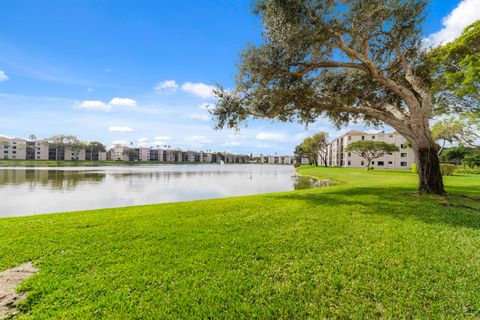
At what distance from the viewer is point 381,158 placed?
2672 inches

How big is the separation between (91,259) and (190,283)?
2082 millimetres

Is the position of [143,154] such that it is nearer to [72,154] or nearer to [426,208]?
[72,154]

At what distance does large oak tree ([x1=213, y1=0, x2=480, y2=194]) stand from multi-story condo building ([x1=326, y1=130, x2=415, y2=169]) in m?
55.9

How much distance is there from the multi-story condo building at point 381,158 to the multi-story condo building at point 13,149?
13267 cm

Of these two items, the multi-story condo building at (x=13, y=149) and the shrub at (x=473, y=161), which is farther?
the multi-story condo building at (x=13, y=149)

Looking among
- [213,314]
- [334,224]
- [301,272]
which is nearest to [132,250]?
[213,314]

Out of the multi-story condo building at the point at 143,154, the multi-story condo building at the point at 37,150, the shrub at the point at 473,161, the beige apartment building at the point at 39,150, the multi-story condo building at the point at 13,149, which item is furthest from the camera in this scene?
the multi-story condo building at the point at 143,154

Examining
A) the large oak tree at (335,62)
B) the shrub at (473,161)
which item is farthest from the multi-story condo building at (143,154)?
the large oak tree at (335,62)

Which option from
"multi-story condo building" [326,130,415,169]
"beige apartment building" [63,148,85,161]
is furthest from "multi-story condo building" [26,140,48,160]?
"multi-story condo building" [326,130,415,169]

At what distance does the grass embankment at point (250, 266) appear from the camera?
2.87m

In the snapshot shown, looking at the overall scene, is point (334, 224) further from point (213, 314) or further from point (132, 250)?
point (132, 250)

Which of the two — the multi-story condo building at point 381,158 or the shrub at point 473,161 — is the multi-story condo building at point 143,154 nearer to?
the multi-story condo building at point 381,158

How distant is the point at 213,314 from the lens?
2.75m

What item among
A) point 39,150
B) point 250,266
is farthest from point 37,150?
point 250,266
